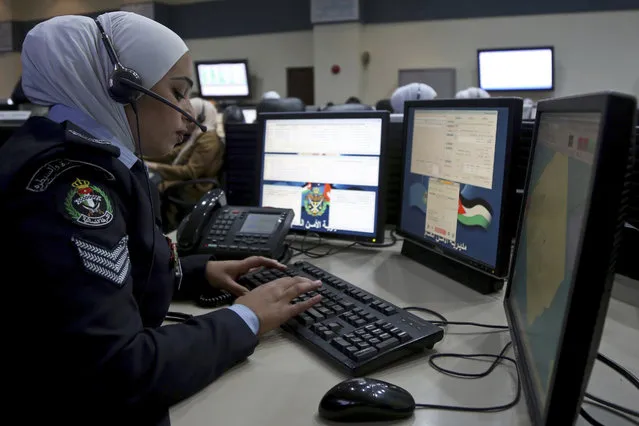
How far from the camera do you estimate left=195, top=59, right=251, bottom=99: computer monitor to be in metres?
7.00

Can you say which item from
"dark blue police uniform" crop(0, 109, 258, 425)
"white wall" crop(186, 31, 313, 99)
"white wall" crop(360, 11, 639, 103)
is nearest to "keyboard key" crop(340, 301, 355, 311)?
"dark blue police uniform" crop(0, 109, 258, 425)

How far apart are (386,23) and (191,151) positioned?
13.3 ft

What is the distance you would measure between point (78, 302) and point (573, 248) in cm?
55

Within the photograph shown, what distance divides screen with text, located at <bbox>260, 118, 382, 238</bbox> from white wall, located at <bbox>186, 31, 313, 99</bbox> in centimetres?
545

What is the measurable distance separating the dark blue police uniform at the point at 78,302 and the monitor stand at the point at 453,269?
0.61 metres

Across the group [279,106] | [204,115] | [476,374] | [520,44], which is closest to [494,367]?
[476,374]

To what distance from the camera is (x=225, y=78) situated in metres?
7.12

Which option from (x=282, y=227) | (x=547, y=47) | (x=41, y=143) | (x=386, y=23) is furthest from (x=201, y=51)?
(x=41, y=143)

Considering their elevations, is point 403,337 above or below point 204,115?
below

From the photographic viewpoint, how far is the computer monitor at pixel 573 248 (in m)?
0.40

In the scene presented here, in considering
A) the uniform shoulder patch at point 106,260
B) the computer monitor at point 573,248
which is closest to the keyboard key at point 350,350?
the computer monitor at point 573,248

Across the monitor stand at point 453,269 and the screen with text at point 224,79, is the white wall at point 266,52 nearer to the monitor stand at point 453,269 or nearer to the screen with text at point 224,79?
the screen with text at point 224,79

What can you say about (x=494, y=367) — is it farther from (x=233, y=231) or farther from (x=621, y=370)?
(x=233, y=231)

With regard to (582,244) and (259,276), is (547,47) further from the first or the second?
(582,244)
